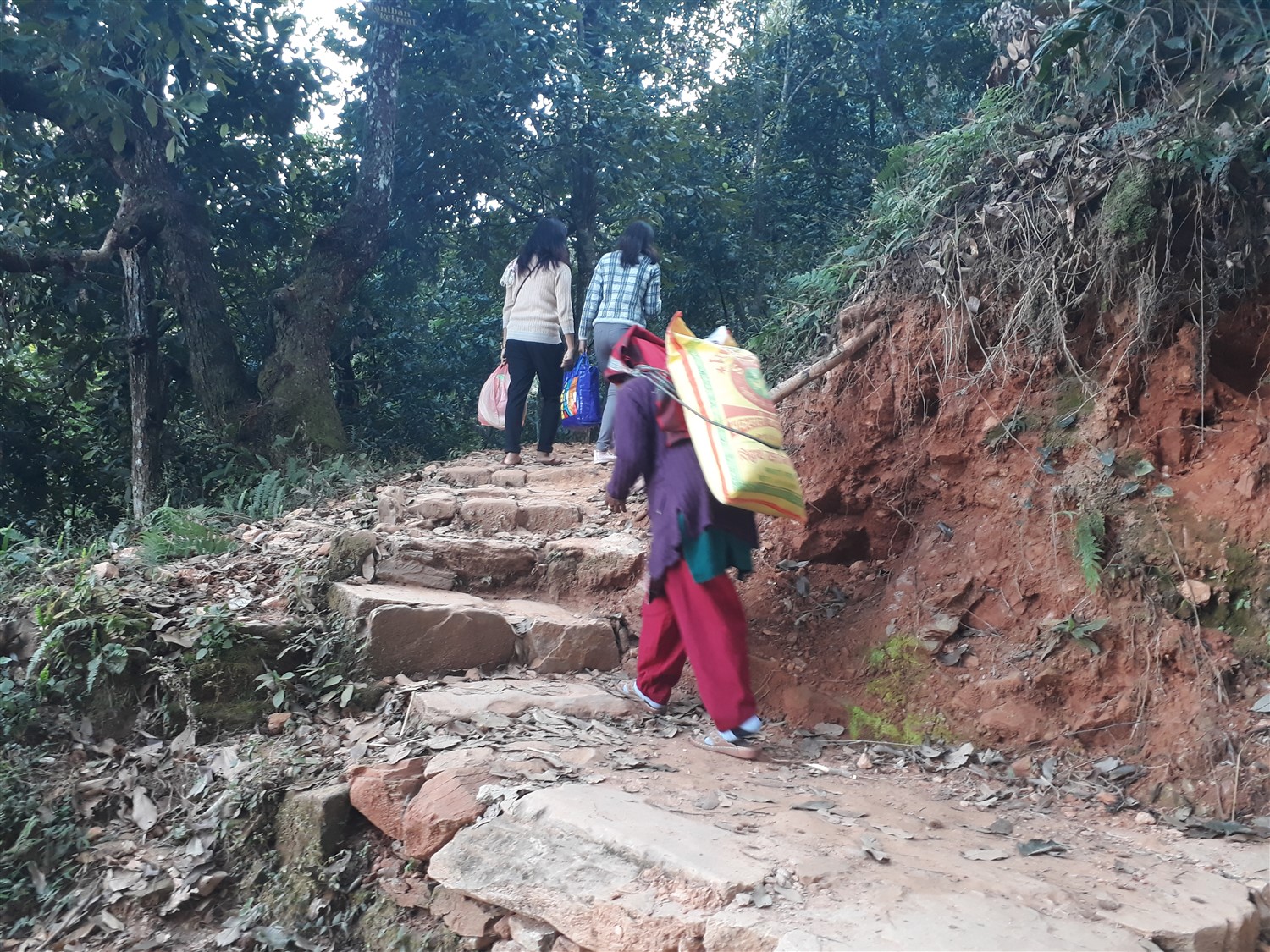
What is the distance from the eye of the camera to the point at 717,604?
138 inches

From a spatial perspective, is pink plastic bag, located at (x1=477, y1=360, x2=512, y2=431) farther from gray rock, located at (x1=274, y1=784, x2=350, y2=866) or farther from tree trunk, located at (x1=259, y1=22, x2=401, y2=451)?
gray rock, located at (x1=274, y1=784, x2=350, y2=866)

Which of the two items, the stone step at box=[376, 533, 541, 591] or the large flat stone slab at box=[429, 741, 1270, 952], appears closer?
the large flat stone slab at box=[429, 741, 1270, 952]

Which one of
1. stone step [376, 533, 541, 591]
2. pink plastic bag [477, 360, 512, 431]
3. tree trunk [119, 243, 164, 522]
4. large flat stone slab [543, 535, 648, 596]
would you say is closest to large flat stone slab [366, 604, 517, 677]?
stone step [376, 533, 541, 591]

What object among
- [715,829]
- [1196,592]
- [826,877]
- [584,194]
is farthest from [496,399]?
[826,877]

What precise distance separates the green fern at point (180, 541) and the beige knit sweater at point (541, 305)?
2.60 m

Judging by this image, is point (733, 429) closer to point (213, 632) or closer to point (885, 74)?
point (213, 632)

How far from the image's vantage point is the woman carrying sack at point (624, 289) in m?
6.23

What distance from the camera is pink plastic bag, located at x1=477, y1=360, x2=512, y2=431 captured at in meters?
6.94

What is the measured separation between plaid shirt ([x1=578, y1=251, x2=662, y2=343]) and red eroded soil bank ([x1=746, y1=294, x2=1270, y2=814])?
1909mm

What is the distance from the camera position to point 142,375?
780cm

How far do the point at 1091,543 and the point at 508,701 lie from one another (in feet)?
8.56

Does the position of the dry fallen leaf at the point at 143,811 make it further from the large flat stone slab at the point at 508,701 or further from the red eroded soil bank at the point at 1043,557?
the red eroded soil bank at the point at 1043,557

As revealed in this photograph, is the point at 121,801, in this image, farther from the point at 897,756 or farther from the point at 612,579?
the point at 897,756

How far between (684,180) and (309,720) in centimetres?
776
